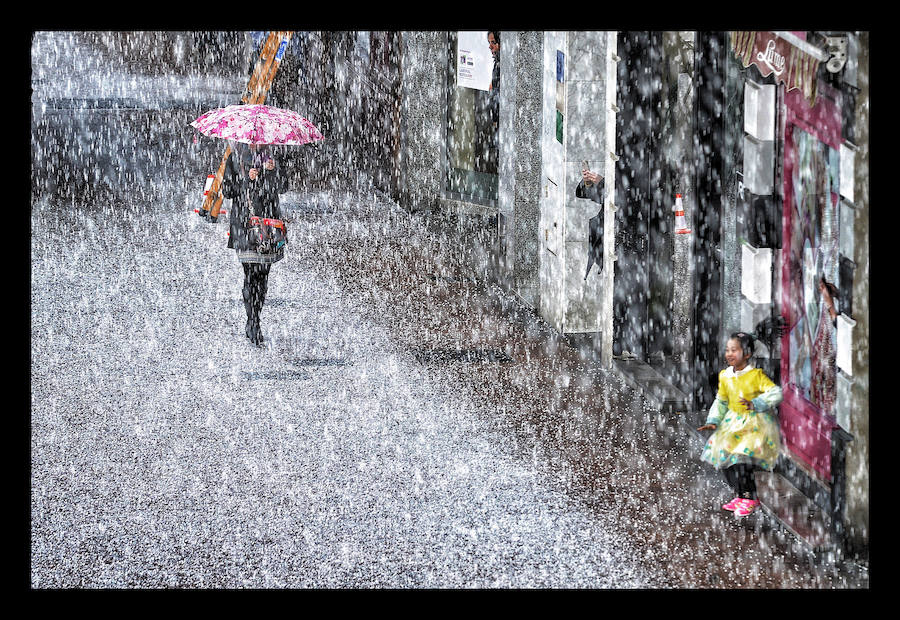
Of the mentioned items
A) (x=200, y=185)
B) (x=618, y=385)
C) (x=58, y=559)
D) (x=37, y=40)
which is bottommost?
(x=58, y=559)

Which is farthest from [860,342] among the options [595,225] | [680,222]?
[680,222]

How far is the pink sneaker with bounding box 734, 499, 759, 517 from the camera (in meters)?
8.27

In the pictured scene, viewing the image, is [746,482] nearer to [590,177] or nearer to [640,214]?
[640,214]

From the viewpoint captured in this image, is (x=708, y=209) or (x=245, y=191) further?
(x=245, y=191)

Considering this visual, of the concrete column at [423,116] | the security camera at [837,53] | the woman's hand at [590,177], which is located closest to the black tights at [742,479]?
Answer: the security camera at [837,53]

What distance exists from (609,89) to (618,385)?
2.36m

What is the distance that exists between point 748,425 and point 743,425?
30 mm

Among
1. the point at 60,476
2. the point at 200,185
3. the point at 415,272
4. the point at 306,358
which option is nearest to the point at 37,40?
the point at 200,185

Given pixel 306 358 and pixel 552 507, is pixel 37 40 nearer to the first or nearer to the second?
pixel 306 358

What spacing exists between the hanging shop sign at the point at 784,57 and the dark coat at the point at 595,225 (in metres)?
3.13

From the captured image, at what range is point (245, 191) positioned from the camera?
1259cm

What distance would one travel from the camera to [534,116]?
14281 millimetres

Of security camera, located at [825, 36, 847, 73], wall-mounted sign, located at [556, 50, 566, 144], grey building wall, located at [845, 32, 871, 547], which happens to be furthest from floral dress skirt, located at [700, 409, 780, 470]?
wall-mounted sign, located at [556, 50, 566, 144]

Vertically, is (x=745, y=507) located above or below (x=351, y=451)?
below
